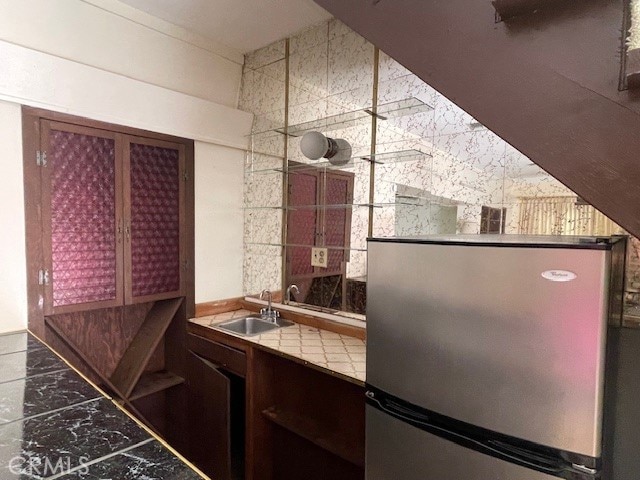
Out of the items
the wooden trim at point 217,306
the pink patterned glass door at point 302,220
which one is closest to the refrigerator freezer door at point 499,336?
the pink patterned glass door at point 302,220

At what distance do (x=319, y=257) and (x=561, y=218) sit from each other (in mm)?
1327

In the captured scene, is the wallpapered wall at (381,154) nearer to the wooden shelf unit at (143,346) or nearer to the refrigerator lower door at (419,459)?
the wooden shelf unit at (143,346)

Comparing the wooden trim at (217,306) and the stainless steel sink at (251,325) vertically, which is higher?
the wooden trim at (217,306)

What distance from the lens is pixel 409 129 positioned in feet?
6.47

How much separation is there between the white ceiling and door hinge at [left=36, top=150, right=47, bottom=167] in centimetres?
96

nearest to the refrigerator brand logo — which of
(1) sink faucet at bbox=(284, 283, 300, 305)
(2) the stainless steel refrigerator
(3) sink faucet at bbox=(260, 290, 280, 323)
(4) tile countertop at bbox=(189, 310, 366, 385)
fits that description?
(2) the stainless steel refrigerator

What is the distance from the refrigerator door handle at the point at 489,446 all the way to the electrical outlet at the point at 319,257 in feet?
3.65

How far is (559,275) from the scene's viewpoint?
960 millimetres

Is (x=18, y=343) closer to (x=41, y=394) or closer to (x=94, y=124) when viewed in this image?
(x=41, y=394)

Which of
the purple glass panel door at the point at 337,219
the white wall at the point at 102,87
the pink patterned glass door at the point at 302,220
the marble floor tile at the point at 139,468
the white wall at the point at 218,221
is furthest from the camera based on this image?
the white wall at the point at 218,221

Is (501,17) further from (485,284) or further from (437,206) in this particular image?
(437,206)

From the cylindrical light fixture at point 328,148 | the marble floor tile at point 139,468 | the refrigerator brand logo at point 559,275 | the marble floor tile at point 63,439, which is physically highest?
the cylindrical light fixture at point 328,148

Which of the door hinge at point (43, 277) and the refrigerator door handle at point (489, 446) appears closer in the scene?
the refrigerator door handle at point (489, 446)

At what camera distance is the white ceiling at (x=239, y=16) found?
2.09 meters
